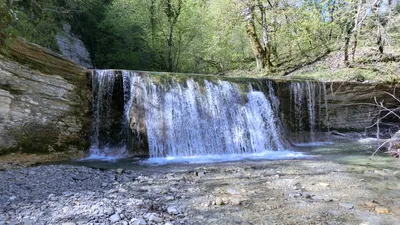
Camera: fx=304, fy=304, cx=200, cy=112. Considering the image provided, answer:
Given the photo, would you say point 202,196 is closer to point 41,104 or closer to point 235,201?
point 235,201

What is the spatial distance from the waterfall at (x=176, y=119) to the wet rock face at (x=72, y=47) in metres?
6.84

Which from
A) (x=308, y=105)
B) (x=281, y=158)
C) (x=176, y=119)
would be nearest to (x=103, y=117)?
(x=176, y=119)

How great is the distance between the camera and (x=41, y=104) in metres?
7.32

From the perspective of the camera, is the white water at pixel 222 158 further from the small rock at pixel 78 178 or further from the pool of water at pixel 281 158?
the small rock at pixel 78 178

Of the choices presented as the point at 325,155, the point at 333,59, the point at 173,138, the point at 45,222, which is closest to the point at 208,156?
the point at 173,138

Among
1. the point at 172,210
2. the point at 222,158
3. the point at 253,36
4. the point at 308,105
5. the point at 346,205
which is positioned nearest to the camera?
the point at 172,210

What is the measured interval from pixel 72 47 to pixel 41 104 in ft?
29.8

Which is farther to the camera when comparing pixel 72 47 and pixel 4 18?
pixel 72 47

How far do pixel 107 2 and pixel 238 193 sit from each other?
1852cm

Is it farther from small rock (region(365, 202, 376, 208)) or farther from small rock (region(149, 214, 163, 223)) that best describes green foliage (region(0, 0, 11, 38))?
small rock (region(365, 202, 376, 208))

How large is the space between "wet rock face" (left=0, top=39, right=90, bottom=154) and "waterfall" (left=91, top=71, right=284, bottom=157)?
0.65 metres

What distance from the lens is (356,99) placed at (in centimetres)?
1191

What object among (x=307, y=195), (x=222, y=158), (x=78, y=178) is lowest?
(x=307, y=195)

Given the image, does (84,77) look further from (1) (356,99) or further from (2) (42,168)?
(1) (356,99)
